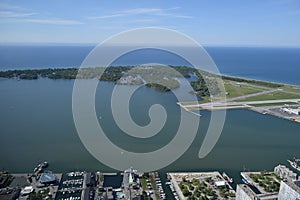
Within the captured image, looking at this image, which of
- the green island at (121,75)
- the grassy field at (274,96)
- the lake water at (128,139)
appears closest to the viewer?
the lake water at (128,139)

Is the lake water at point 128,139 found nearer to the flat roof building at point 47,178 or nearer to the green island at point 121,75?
the flat roof building at point 47,178

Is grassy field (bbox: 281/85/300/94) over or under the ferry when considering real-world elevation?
over

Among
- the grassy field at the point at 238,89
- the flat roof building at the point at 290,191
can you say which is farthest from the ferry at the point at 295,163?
the grassy field at the point at 238,89

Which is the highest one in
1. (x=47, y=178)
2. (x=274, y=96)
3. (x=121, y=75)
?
(x=121, y=75)

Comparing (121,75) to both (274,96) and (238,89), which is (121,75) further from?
(274,96)

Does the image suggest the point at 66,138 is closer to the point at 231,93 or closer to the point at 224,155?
the point at 224,155

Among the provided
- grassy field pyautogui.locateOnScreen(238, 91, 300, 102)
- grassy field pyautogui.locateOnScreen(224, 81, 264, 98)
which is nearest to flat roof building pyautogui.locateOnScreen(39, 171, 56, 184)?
grassy field pyautogui.locateOnScreen(238, 91, 300, 102)

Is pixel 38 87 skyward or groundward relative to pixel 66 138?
skyward

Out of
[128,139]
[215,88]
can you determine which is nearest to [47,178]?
[128,139]

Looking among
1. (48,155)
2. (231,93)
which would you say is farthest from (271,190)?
(231,93)

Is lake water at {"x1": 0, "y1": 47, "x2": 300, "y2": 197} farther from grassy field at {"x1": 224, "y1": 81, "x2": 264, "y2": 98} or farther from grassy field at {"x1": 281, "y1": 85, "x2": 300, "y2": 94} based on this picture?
grassy field at {"x1": 281, "y1": 85, "x2": 300, "y2": 94}

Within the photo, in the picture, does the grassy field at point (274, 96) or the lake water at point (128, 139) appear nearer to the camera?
the lake water at point (128, 139)
